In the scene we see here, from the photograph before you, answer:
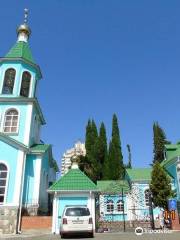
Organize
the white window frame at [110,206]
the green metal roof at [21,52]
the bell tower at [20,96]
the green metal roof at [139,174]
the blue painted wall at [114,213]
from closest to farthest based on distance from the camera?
the bell tower at [20,96] < the green metal roof at [21,52] < the blue painted wall at [114,213] < the white window frame at [110,206] < the green metal roof at [139,174]

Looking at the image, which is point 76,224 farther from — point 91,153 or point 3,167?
point 91,153

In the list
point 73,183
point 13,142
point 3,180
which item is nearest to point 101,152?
point 13,142

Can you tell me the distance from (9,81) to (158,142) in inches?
1427

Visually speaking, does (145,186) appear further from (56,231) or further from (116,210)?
(56,231)

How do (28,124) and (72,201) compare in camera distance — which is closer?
(72,201)

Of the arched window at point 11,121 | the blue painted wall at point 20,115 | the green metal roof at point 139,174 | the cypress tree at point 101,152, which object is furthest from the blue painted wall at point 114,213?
the arched window at point 11,121

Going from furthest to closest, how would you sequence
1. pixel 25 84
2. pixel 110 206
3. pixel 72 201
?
pixel 110 206 < pixel 25 84 < pixel 72 201

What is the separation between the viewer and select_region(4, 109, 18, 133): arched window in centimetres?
2498

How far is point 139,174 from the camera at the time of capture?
3634 centimetres

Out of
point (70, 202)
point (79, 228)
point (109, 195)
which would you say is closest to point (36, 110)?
point (70, 202)

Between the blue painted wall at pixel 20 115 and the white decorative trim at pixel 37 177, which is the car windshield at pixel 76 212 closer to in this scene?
the white decorative trim at pixel 37 177

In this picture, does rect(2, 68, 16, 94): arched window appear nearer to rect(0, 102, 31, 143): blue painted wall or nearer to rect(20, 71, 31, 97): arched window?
rect(20, 71, 31, 97): arched window

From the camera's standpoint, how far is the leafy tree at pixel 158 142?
54125 millimetres

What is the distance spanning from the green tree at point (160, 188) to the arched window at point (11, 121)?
13629 millimetres
